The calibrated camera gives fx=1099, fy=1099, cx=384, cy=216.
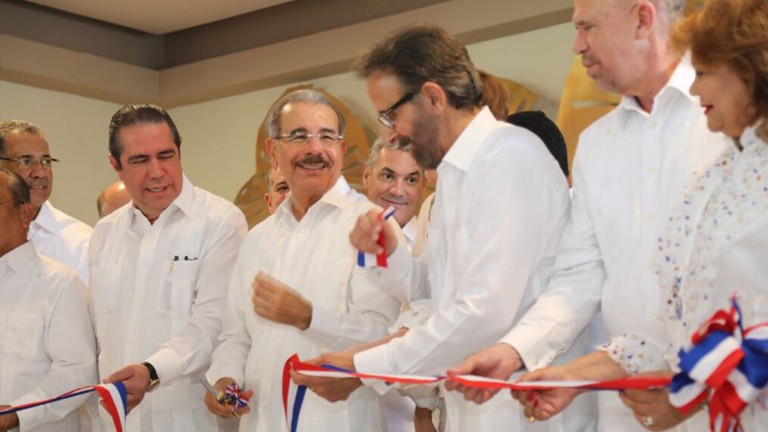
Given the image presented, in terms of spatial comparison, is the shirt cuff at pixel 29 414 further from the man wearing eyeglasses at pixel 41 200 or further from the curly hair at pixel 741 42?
the curly hair at pixel 741 42

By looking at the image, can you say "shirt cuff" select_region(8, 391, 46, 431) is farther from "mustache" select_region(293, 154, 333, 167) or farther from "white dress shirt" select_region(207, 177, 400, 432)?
"mustache" select_region(293, 154, 333, 167)

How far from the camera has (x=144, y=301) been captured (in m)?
4.15

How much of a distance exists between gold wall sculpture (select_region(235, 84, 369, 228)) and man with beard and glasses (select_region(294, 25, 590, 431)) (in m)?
5.06

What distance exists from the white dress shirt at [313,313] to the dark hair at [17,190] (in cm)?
98

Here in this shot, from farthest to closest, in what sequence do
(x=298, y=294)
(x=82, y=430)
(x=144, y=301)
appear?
(x=82, y=430), (x=144, y=301), (x=298, y=294)

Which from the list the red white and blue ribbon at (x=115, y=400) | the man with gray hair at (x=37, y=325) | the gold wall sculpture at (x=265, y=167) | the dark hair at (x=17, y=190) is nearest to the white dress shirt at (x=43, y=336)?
the man with gray hair at (x=37, y=325)

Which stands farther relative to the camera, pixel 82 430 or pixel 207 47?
pixel 207 47

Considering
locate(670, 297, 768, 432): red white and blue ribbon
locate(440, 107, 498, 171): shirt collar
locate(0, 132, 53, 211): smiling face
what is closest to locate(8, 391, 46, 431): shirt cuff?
locate(0, 132, 53, 211): smiling face

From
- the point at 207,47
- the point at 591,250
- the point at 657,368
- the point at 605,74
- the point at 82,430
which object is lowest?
the point at 82,430

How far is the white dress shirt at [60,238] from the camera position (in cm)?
521

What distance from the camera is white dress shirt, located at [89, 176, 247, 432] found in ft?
13.4

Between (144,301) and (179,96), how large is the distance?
594 centimetres

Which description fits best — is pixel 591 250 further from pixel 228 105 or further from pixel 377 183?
pixel 228 105

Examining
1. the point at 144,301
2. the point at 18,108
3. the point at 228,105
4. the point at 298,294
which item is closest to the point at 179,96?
→ the point at 228,105
